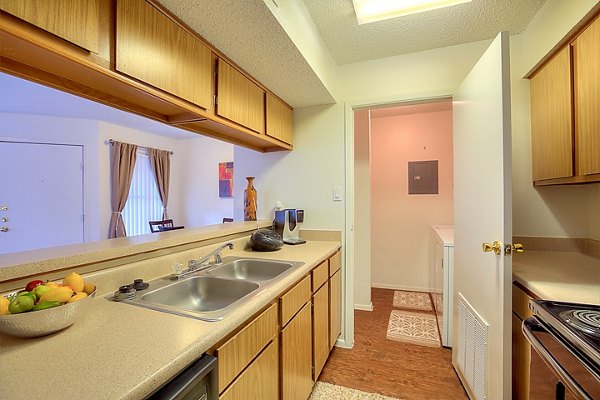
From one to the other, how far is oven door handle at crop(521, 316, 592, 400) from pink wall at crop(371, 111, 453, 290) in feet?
8.50

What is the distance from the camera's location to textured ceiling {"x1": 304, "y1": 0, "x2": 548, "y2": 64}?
159 centimetres

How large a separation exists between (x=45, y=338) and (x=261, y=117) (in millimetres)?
1555

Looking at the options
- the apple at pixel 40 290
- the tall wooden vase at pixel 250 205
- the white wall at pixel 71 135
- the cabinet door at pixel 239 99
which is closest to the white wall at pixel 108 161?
the white wall at pixel 71 135

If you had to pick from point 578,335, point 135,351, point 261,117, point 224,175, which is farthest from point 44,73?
point 224,175

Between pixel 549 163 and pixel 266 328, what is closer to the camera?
pixel 266 328

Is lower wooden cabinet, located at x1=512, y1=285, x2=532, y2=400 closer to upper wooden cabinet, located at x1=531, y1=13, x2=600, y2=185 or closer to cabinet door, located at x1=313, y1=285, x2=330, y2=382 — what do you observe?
upper wooden cabinet, located at x1=531, y1=13, x2=600, y2=185

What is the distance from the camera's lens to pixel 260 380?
3.28 feet

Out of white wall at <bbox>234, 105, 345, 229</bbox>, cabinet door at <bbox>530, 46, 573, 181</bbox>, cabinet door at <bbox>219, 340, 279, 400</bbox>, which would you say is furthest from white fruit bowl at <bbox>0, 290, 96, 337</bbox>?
cabinet door at <bbox>530, 46, 573, 181</bbox>

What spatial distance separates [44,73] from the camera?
37.0 inches

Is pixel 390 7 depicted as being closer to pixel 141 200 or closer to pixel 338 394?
pixel 338 394

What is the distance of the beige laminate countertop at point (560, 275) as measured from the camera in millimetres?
1053

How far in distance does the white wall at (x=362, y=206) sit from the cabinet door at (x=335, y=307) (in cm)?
86

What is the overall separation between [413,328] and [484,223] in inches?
59.6

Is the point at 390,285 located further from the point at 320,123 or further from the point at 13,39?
the point at 13,39
